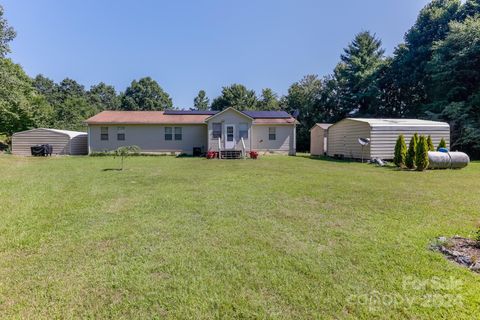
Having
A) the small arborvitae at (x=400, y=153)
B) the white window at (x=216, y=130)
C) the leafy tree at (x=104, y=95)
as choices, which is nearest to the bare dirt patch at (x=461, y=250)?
the small arborvitae at (x=400, y=153)

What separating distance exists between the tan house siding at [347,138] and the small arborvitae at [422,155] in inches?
163

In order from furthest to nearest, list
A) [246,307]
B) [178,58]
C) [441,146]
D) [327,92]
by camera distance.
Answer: [327,92], [178,58], [441,146], [246,307]

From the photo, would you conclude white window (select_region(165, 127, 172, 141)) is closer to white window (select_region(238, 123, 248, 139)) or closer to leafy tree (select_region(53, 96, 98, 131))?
white window (select_region(238, 123, 248, 139))

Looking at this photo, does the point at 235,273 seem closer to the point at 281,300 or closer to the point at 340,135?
the point at 281,300

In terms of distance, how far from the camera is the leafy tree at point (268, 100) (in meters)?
37.6

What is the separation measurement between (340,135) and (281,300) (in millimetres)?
17310

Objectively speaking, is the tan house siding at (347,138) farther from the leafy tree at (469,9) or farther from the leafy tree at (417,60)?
the leafy tree at (469,9)

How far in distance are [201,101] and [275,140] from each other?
2757 cm

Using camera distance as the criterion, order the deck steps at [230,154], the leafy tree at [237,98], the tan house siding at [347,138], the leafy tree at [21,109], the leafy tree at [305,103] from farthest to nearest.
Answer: the leafy tree at [237,98] → the leafy tree at [305,103] → the leafy tree at [21,109] → the deck steps at [230,154] → the tan house siding at [347,138]

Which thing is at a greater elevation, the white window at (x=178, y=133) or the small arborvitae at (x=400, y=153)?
the white window at (x=178, y=133)

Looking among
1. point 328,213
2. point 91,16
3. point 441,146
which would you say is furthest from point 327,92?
point 328,213

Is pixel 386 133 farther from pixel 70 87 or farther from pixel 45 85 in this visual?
pixel 45 85

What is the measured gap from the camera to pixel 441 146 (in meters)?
13.8

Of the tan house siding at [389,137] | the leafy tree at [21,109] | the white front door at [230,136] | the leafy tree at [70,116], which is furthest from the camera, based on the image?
the leafy tree at [70,116]
